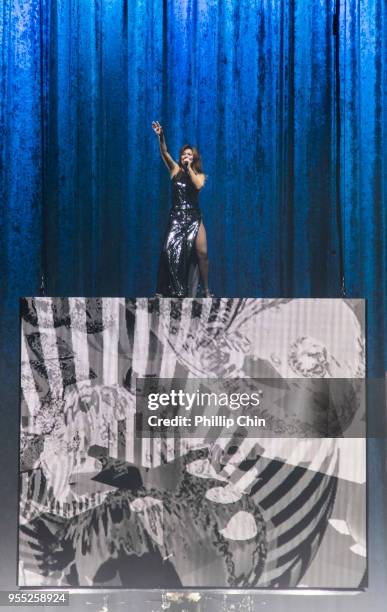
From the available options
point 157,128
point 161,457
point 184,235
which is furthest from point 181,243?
point 161,457

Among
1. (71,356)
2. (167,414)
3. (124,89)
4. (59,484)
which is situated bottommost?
(59,484)

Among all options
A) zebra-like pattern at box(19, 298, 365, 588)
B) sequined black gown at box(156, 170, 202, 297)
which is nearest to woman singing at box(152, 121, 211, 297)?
sequined black gown at box(156, 170, 202, 297)

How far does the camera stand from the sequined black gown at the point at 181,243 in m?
3.86

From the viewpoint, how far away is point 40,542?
3594 millimetres

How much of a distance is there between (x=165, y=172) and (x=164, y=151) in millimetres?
118

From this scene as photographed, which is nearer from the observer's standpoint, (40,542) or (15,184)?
(40,542)

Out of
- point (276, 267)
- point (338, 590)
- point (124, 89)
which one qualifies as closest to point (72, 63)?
point (124, 89)

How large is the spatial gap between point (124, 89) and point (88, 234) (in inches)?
29.4

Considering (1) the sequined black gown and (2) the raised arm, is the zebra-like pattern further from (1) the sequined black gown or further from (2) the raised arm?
(2) the raised arm

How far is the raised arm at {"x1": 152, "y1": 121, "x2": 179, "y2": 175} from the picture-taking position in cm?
385

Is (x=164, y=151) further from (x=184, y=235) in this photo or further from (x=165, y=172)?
(x=184, y=235)

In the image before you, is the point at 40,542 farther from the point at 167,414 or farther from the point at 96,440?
the point at 167,414

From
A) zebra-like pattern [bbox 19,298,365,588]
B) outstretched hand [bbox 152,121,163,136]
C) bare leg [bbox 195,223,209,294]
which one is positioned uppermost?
outstretched hand [bbox 152,121,163,136]

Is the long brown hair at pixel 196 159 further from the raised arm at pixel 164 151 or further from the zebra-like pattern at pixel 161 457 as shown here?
the zebra-like pattern at pixel 161 457
